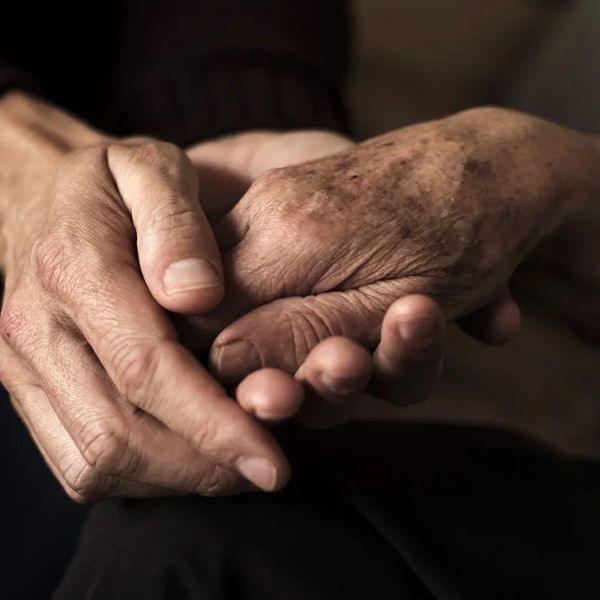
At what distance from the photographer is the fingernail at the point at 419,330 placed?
567 millimetres

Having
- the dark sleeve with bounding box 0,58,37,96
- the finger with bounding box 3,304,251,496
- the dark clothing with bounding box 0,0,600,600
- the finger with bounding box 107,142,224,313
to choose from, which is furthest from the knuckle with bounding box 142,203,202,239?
the dark sleeve with bounding box 0,58,37,96

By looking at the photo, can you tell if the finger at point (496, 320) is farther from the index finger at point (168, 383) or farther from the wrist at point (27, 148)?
the wrist at point (27, 148)

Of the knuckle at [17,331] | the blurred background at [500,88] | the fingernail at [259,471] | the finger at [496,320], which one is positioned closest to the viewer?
the fingernail at [259,471]

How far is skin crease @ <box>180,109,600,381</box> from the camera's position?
2.03ft

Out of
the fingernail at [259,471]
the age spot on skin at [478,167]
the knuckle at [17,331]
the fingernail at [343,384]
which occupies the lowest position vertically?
the knuckle at [17,331]

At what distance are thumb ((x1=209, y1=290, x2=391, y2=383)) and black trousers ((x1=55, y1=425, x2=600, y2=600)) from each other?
13 centimetres

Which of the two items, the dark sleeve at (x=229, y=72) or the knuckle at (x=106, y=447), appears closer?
the knuckle at (x=106, y=447)

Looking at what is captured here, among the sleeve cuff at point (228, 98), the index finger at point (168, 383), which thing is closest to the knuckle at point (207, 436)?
the index finger at point (168, 383)

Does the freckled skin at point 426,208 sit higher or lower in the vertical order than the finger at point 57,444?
higher

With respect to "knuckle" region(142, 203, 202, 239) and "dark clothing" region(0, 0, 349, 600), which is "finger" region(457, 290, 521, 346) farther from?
"dark clothing" region(0, 0, 349, 600)

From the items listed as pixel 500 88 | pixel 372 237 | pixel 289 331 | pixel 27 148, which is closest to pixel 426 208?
pixel 372 237

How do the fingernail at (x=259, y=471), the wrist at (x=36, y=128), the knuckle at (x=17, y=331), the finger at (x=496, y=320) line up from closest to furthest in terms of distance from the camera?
the fingernail at (x=259, y=471) → the knuckle at (x=17, y=331) → the finger at (x=496, y=320) → the wrist at (x=36, y=128)

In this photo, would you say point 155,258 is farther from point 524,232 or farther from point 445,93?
point 445,93

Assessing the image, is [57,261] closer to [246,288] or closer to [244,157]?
[246,288]
